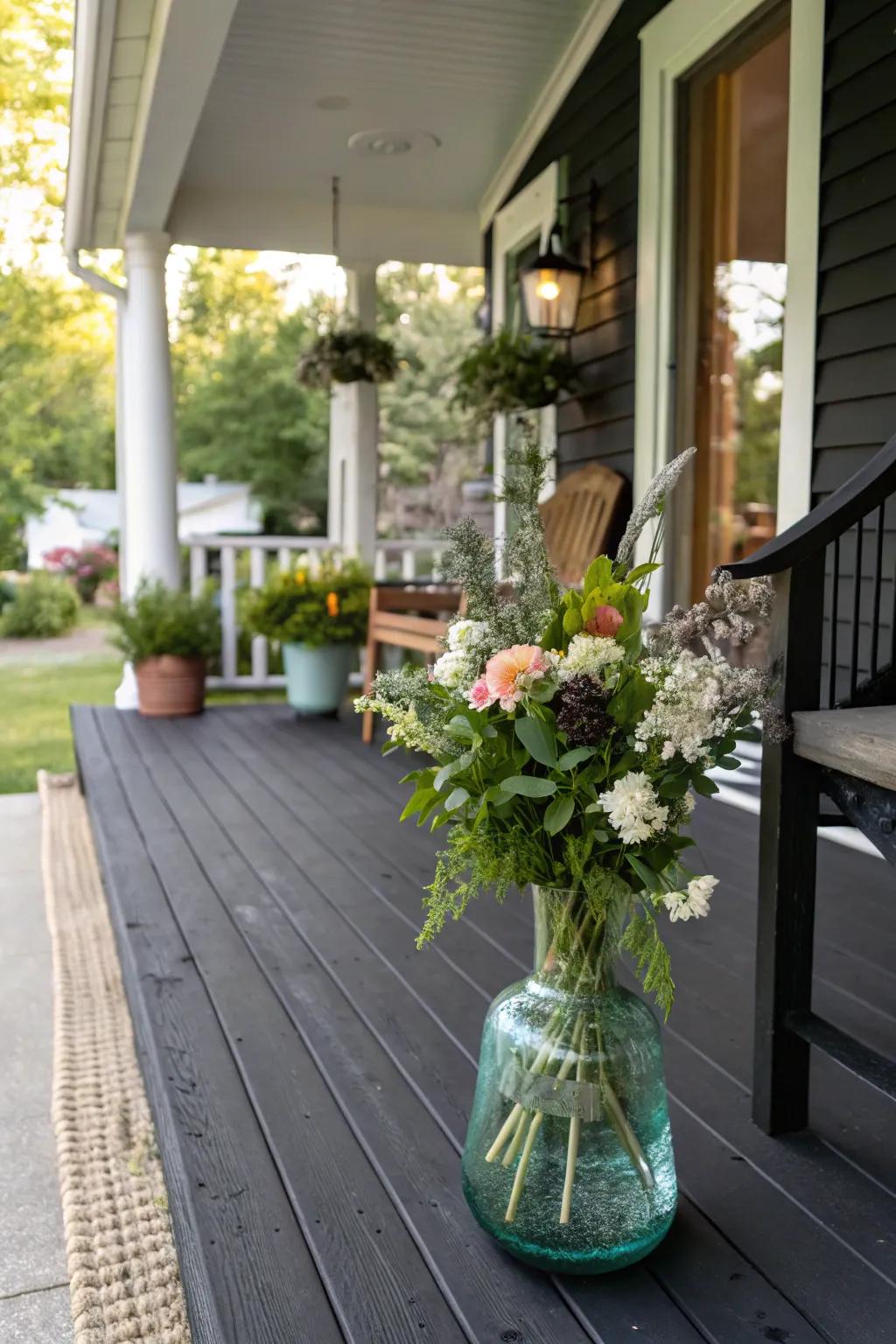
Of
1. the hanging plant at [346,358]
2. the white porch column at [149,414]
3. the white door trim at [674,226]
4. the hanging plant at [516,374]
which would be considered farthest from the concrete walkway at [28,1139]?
the hanging plant at [346,358]

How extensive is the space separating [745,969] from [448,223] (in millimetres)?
4616

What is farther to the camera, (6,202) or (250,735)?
(6,202)

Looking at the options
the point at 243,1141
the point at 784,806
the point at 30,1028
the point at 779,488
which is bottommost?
the point at 30,1028

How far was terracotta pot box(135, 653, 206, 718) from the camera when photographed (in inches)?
196

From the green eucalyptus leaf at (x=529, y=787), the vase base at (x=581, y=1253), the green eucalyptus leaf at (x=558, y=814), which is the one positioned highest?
the green eucalyptus leaf at (x=529, y=787)

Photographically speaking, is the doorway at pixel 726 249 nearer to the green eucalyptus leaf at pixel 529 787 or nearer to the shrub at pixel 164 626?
the green eucalyptus leaf at pixel 529 787

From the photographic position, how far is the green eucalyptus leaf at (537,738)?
1109mm

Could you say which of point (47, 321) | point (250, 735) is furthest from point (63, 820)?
point (47, 321)

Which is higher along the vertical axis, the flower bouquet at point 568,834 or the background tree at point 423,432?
the background tree at point 423,432

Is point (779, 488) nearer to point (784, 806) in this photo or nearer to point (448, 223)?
point (784, 806)

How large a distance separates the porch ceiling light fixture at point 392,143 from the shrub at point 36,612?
330 inches

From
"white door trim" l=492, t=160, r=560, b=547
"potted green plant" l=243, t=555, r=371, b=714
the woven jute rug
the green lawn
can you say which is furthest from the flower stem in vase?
the green lawn

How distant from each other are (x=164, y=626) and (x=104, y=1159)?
3237 mm

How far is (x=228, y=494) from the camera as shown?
16312mm
